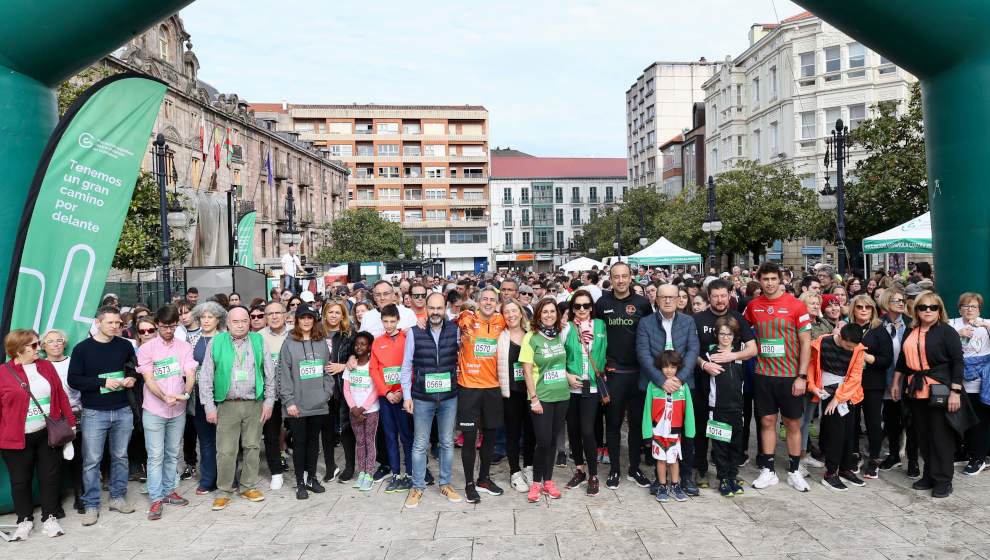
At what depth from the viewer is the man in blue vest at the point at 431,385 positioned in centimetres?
654

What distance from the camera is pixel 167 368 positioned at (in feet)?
21.6

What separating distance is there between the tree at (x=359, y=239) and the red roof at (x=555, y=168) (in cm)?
3275

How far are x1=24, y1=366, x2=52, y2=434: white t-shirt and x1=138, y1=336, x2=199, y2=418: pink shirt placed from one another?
74 centimetres

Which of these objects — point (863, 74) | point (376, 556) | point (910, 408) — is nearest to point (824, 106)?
point (863, 74)

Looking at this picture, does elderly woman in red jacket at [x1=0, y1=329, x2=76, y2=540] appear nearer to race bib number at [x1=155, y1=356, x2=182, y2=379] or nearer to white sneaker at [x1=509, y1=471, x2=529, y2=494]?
race bib number at [x1=155, y1=356, x2=182, y2=379]

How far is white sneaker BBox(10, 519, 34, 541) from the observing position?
588 cm

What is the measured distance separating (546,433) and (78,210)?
200 inches

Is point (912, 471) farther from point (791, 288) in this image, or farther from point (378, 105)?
point (378, 105)

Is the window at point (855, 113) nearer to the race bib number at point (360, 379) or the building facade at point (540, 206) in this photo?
the race bib number at point (360, 379)

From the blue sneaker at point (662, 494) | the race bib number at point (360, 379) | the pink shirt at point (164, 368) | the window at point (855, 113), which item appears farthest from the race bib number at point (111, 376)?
the window at point (855, 113)

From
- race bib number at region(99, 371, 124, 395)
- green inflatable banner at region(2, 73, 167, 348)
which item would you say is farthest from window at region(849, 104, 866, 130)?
race bib number at region(99, 371, 124, 395)

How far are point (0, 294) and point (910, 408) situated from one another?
8.76 metres

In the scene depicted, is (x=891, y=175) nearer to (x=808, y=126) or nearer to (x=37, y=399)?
(x=808, y=126)

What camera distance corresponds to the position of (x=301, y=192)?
5291 centimetres
